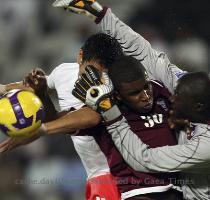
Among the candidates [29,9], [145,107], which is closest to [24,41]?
[29,9]

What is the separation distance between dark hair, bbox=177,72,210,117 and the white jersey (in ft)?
2.08

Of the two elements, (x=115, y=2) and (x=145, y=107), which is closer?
(x=145, y=107)

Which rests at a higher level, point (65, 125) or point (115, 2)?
point (115, 2)

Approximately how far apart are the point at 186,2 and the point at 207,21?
10.8 inches

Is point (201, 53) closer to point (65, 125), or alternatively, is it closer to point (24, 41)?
point (24, 41)

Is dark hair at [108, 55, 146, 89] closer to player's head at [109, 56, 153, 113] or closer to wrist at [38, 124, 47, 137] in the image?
player's head at [109, 56, 153, 113]

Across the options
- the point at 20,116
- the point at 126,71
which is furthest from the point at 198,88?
the point at 20,116

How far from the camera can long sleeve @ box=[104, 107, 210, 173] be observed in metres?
3.72

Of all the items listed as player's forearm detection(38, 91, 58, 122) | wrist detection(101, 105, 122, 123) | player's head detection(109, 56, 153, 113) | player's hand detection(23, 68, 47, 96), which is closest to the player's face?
player's head detection(109, 56, 153, 113)

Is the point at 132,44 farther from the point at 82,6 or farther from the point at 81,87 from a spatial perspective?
the point at 81,87

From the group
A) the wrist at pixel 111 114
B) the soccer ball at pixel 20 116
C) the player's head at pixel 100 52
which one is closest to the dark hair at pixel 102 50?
the player's head at pixel 100 52

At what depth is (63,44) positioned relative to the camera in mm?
7215

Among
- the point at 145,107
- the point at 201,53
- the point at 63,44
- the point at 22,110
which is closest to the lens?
the point at 22,110

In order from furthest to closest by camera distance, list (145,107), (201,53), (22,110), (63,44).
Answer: (63,44), (201,53), (145,107), (22,110)
